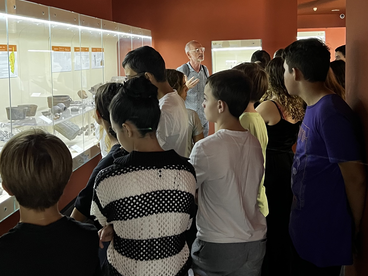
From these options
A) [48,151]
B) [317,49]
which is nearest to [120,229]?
[48,151]

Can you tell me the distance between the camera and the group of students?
4.58ft

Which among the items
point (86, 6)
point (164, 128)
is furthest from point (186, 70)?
point (164, 128)

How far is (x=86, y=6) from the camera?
5023 mm

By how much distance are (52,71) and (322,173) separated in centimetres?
218

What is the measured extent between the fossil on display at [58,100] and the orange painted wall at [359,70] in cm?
212

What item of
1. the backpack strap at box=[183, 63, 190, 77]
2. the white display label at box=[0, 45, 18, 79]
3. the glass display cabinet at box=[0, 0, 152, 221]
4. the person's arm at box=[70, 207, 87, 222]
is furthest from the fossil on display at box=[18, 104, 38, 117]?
the backpack strap at box=[183, 63, 190, 77]

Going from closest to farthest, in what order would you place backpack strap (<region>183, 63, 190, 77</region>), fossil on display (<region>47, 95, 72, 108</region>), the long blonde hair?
1. the long blonde hair
2. fossil on display (<region>47, 95, 72, 108</region>)
3. backpack strap (<region>183, 63, 190, 77</region>)

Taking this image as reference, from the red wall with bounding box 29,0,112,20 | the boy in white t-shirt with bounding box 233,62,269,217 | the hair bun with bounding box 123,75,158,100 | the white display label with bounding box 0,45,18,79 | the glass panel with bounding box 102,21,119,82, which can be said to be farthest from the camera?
the glass panel with bounding box 102,21,119,82

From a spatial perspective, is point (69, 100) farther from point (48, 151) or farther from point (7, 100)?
point (48, 151)

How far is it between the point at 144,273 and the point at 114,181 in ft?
1.15

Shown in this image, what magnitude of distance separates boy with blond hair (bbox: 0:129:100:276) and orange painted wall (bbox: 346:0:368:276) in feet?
4.26

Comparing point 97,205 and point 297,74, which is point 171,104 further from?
point 97,205

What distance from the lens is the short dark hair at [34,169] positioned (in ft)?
4.45

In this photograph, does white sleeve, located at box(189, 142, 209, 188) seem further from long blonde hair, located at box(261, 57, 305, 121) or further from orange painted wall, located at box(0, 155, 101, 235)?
orange painted wall, located at box(0, 155, 101, 235)
